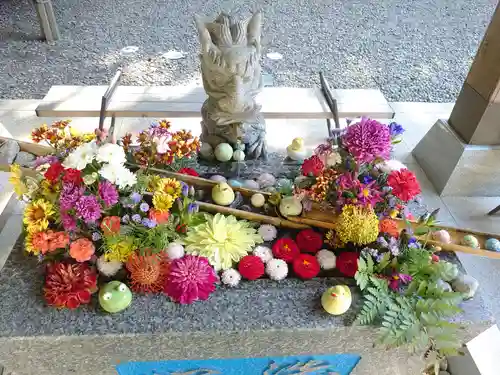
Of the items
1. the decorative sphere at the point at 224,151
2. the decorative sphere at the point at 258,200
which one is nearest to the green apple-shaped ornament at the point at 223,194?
the decorative sphere at the point at 258,200

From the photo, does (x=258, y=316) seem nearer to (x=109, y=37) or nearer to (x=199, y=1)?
(x=109, y=37)

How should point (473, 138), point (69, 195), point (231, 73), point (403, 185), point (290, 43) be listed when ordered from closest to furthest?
point (69, 195) → point (403, 185) → point (231, 73) → point (473, 138) → point (290, 43)

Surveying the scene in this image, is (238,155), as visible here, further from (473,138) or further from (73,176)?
(473,138)

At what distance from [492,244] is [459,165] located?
1.04 m

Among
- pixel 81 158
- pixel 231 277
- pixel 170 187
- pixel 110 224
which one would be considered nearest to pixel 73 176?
pixel 81 158

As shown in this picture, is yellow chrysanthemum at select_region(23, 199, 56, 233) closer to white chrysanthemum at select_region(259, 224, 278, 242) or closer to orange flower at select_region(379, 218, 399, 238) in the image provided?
white chrysanthemum at select_region(259, 224, 278, 242)

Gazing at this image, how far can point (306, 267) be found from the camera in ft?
4.33

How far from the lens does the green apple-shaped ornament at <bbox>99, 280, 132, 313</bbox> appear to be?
119cm

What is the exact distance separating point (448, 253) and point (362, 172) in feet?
1.41

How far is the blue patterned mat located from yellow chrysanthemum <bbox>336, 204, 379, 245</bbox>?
40 cm

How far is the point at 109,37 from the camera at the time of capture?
3.99 meters

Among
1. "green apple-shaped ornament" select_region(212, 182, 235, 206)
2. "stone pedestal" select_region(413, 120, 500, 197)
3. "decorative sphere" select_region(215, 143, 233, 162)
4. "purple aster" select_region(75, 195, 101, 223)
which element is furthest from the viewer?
"stone pedestal" select_region(413, 120, 500, 197)

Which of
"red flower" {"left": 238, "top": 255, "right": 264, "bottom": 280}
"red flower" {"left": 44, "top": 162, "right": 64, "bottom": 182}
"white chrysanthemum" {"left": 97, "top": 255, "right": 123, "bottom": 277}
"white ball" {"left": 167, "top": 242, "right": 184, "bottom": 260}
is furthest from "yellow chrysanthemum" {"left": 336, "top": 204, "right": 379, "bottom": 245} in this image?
"red flower" {"left": 44, "top": 162, "right": 64, "bottom": 182}

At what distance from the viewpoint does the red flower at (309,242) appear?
4.57 feet
